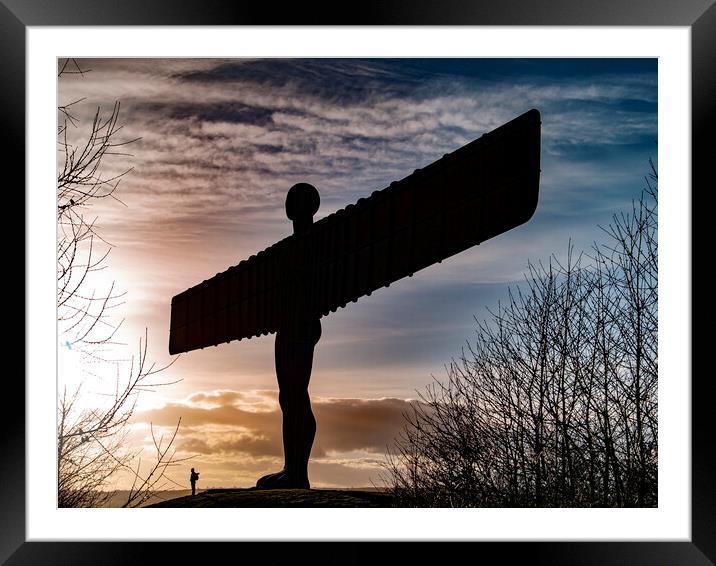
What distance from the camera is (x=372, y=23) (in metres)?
3.93

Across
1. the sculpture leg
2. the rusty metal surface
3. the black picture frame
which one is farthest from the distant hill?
the black picture frame

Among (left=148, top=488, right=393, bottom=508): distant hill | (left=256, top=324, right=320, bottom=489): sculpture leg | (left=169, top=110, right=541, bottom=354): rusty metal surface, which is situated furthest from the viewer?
(left=256, top=324, right=320, bottom=489): sculpture leg

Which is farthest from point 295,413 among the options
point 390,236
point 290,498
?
point 390,236

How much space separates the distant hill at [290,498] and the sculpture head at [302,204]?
1759 millimetres

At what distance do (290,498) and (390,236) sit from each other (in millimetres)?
1760

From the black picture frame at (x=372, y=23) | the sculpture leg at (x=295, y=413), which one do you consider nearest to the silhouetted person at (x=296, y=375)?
the sculpture leg at (x=295, y=413)

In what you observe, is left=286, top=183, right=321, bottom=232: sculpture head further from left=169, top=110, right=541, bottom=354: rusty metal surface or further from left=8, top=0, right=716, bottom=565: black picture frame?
left=8, top=0, right=716, bottom=565: black picture frame

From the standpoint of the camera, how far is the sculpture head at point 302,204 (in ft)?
19.2

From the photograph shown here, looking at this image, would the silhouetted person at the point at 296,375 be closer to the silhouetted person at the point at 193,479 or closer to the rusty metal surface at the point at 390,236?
the rusty metal surface at the point at 390,236

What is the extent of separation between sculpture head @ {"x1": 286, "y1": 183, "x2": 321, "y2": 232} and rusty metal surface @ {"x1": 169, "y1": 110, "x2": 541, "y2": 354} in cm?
8

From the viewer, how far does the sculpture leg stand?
18.5ft

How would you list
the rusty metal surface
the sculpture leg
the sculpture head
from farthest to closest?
the sculpture head → the sculpture leg → the rusty metal surface

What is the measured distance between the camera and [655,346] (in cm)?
720

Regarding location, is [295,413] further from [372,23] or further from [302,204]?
[372,23]
